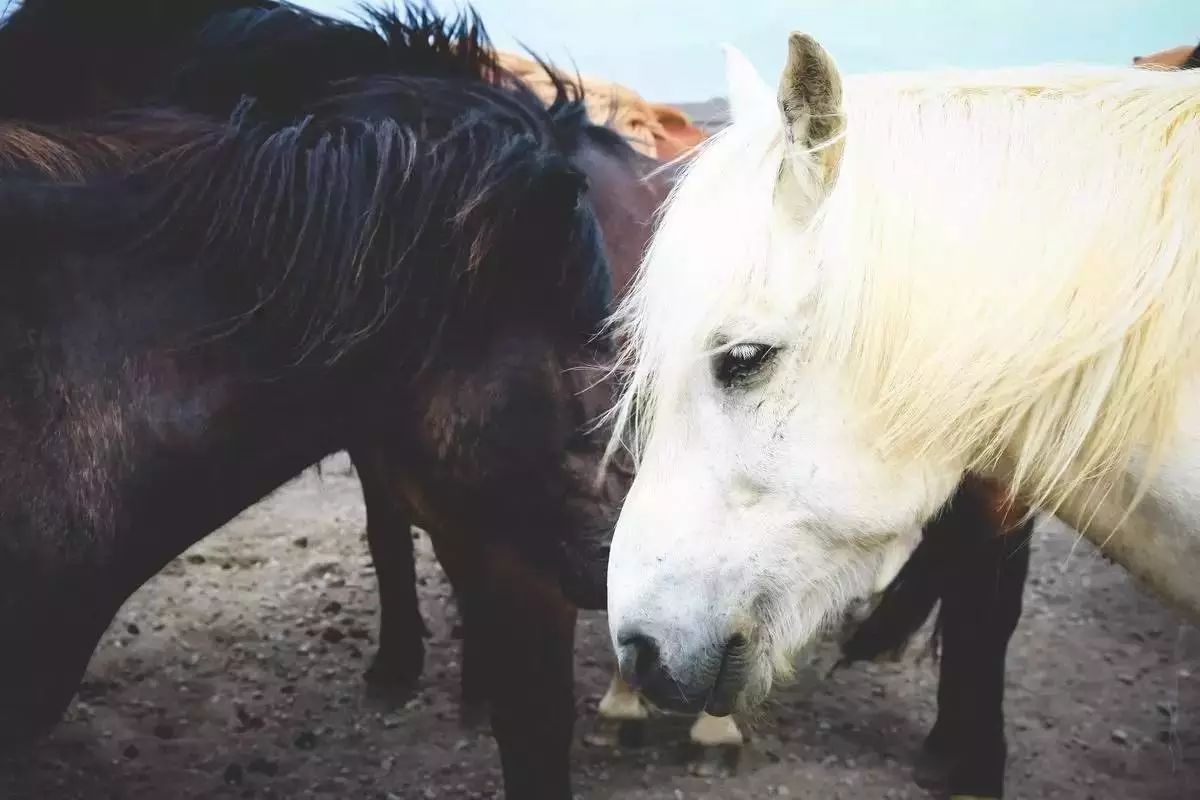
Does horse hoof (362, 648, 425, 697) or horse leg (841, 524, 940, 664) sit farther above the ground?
horse leg (841, 524, 940, 664)

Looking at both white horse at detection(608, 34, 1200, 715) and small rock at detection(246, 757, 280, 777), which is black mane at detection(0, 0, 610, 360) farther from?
small rock at detection(246, 757, 280, 777)

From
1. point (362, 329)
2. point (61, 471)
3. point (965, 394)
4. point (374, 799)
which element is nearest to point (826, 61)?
point (965, 394)

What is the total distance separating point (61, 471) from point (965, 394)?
1.07m

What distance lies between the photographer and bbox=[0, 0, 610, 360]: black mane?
1222 mm

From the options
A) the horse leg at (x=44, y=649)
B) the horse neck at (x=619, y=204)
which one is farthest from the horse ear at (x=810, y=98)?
the horse leg at (x=44, y=649)

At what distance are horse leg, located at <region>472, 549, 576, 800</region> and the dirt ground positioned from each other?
0.56 meters

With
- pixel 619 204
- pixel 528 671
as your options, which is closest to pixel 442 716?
pixel 528 671

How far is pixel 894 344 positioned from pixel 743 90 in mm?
425

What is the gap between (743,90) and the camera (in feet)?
3.65

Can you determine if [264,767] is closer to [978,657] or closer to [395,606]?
[395,606]

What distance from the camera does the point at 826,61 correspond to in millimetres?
849

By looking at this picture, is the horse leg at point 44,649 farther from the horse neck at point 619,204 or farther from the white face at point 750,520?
the horse neck at point 619,204

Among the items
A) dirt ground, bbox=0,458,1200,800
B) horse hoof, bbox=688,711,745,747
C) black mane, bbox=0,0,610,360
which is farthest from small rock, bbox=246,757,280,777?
black mane, bbox=0,0,610,360

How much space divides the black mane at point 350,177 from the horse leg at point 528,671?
456mm
